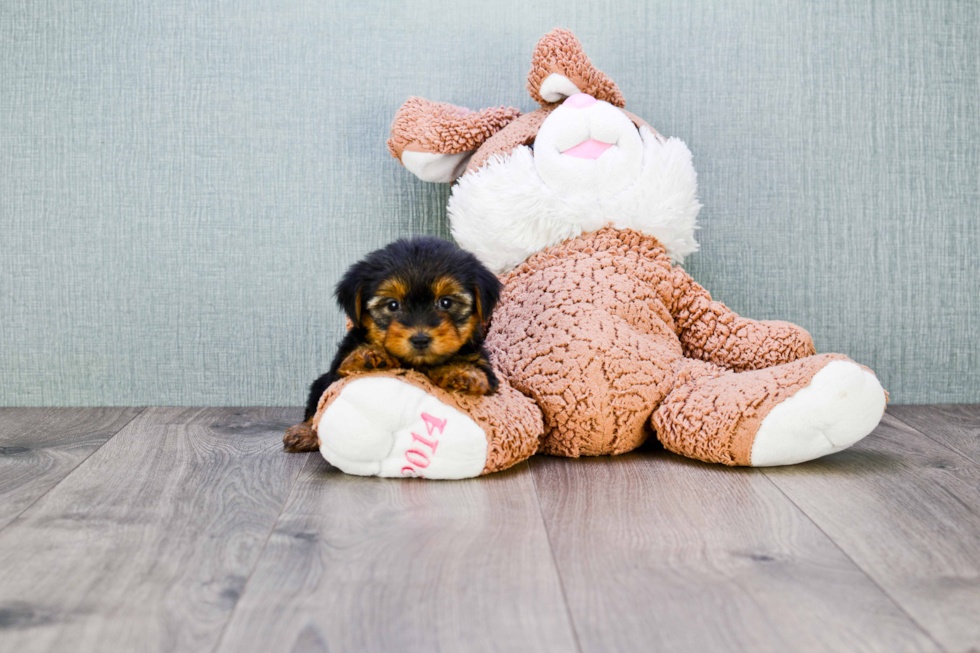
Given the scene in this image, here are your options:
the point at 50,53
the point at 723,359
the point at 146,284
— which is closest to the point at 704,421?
the point at 723,359

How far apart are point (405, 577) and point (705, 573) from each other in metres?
0.45

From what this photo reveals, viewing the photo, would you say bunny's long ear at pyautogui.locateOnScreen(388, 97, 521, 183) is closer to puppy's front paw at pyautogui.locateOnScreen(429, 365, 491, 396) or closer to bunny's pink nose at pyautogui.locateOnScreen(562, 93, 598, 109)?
bunny's pink nose at pyautogui.locateOnScreen(562, 93, 598, 109)

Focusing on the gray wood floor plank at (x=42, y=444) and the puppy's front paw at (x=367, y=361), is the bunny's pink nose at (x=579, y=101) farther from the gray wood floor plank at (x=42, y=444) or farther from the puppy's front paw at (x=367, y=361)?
the gray wood floor plank at (x=42, y=444)

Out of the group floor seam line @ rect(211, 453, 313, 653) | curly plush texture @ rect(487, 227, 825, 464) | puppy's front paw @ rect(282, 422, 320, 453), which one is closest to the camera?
floor seam line @ rect(211, 453, 313, 653)

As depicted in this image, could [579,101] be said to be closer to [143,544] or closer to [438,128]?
[438,128]

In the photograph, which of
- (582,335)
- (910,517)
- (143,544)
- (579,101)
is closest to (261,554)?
(143,544)

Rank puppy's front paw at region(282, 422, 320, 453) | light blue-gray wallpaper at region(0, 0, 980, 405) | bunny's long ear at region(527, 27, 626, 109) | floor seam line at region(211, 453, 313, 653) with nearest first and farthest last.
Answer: floor seam line at region(211, 453, 313, 653) → puppy's front paw at region(282, 422, 320, 453) → bunny's long ear at region(527, 27, 626, 109) → light blue-gray wallpaper at region(0, 0, 980, 405)

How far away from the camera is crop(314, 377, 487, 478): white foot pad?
157 centimetres

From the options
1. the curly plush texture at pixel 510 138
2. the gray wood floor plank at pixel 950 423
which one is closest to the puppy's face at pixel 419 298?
the curly plush texture at pixel 510 138

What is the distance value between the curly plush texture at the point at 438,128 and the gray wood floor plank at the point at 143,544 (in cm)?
88

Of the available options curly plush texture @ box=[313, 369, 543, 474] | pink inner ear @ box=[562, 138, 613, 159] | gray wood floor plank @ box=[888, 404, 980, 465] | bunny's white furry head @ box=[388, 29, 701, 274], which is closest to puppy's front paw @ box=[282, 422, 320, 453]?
curly plush texture @ box=[313, 369, 543, 474]

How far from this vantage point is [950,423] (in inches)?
88.0

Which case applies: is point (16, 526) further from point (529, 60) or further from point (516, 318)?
point (529, 60)

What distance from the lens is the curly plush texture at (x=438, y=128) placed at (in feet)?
6.94
